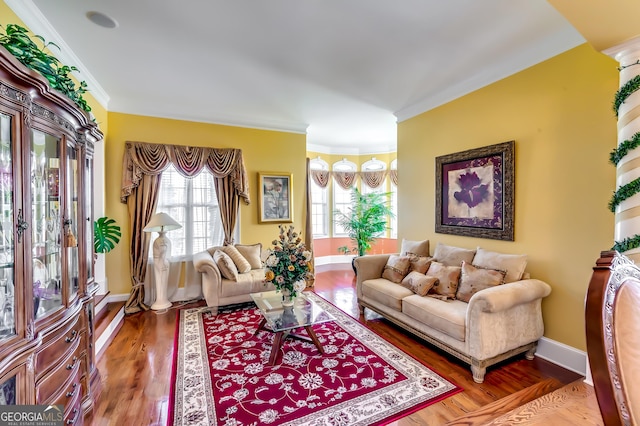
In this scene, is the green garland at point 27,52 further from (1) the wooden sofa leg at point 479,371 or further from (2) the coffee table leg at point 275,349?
(1) the wooden sofa leg at point 479,371

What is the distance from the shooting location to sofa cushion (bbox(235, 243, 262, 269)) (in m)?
4.54

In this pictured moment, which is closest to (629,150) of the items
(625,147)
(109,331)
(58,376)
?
(625,147)

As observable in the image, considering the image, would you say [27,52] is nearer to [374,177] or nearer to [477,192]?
[477,192]

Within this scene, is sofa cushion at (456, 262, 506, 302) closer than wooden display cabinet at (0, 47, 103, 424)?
No

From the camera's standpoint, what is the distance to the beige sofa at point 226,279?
384 cm

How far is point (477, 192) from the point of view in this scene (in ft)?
11.1

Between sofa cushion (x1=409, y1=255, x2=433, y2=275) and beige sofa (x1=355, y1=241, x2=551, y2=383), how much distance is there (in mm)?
365

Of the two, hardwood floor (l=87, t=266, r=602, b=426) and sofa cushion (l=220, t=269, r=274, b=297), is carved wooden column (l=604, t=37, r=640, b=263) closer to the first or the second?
hardwood floor (l=87, t=266, r=602, b=426)

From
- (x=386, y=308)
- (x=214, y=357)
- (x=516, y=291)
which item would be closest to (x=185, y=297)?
(x=214, y=357)

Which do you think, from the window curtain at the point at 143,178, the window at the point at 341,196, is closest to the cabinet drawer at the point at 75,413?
the window curtain at the point at 143,178

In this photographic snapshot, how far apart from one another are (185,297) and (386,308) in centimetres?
317

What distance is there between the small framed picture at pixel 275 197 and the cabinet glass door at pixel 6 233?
390 cm

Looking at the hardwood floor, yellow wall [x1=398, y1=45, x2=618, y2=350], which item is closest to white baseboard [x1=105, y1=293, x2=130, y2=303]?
the hardwood floor

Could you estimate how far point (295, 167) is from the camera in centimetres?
546
